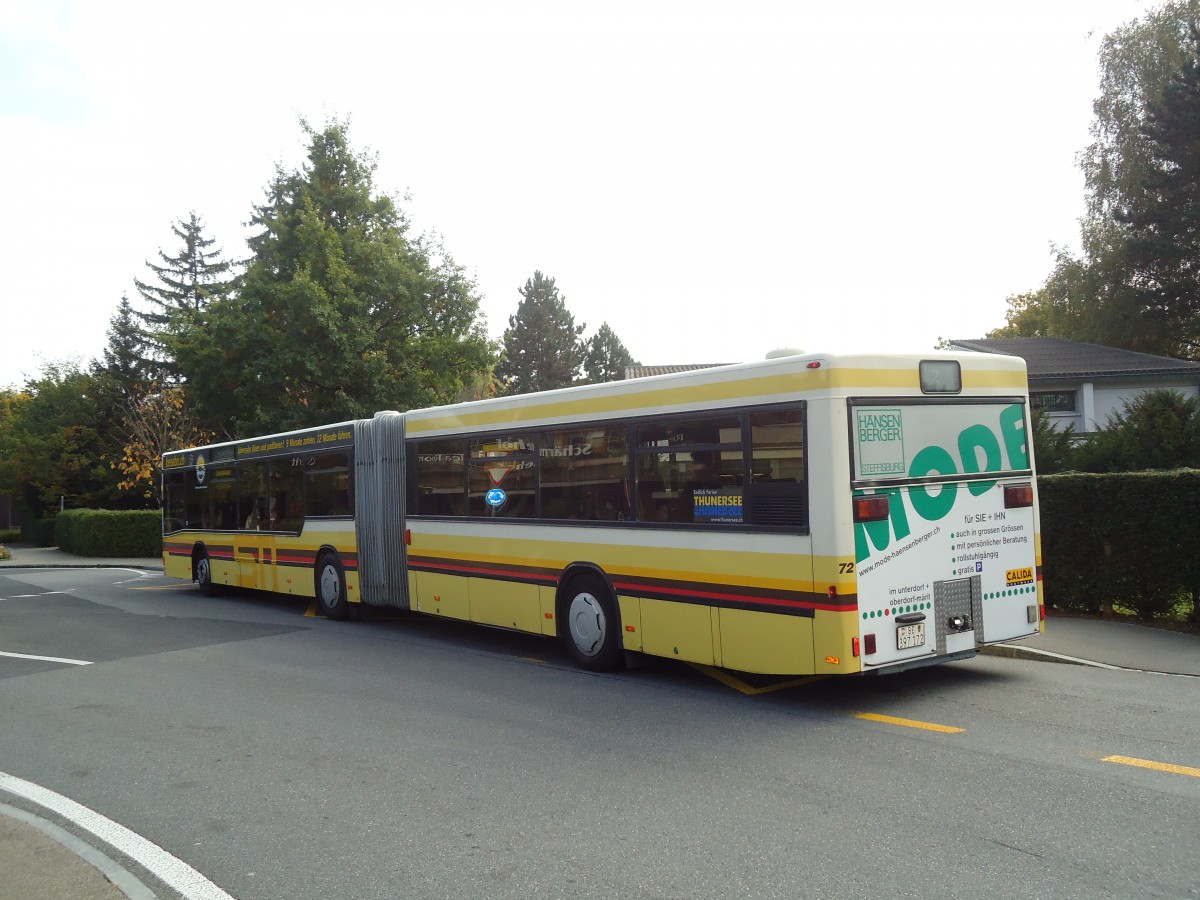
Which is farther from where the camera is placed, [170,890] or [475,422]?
[475,422]

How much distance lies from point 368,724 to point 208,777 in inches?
60.6

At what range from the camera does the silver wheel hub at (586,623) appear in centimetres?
970

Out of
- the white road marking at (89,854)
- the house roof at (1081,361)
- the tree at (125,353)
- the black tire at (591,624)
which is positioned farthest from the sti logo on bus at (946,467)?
the tree at (125,353)

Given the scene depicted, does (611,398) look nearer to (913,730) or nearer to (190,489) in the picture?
(913,730)

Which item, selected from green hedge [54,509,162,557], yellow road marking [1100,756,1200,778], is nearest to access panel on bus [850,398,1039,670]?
yellow road marking [1100,756,1200,778]

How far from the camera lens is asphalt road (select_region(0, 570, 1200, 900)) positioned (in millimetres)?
4629

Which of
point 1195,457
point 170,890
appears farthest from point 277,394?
point 170,890

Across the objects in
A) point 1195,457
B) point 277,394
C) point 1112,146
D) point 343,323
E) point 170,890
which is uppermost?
point 1112,146

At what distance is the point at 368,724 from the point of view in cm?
789

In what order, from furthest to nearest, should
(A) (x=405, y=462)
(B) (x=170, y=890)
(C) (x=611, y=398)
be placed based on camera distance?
(A) (x=405, y=462) < (C) (x=611, y=398) < (B) (x=170, y=890)

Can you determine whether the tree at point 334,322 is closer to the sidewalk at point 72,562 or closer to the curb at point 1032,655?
the sidewalk at point 72,562

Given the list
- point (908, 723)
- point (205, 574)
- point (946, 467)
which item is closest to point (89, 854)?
point (908, 723)

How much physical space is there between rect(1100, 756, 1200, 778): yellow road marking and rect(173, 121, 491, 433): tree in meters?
23.2

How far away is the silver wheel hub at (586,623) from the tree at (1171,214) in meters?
34.8
